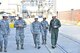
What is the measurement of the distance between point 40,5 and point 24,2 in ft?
23.3

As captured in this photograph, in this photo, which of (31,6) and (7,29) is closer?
(7,29)

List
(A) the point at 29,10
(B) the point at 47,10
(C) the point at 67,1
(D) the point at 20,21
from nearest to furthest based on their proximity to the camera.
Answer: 1. (D) the point at 20,21
2. (C) the point at 67,1
3. (B) the point at 47,10
4. (A) the point at 29,10

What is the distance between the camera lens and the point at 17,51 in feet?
46.3

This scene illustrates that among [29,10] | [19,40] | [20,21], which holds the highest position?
[20,21]

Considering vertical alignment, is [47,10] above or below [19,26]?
below

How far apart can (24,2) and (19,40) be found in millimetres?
114382

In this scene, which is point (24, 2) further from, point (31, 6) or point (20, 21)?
point (20, 21)

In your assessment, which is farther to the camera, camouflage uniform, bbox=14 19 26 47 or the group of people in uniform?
camouflage uniform, bbox=14 19 26 47

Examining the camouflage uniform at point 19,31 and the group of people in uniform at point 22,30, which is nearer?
the group of people in uniform at point 22,30

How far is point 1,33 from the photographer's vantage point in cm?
1416

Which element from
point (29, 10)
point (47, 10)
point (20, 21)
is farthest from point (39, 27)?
point (29, 10)

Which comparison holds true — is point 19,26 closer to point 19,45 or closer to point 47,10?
point 19,45

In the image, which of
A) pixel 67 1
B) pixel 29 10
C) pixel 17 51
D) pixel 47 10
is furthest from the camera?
pixel 29 10

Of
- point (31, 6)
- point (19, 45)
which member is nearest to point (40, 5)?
point (31, 6)
